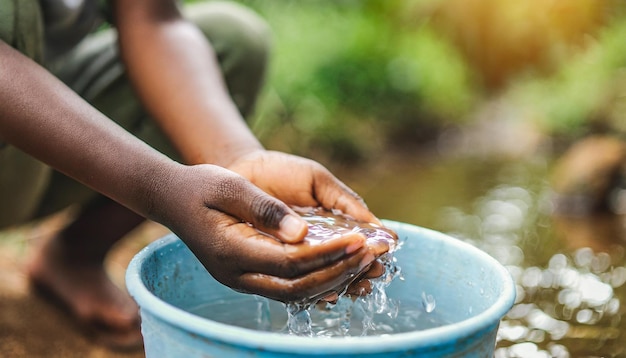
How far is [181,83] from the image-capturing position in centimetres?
169

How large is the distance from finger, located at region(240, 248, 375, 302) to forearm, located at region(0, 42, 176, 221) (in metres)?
0.26

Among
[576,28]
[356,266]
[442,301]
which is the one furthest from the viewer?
[576,28]

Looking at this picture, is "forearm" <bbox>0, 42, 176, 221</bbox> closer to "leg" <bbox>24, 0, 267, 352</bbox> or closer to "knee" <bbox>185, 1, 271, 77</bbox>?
"leg" <bbox>24, 0, 267, 352</bbox>

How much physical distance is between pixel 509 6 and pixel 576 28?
25.5 inches

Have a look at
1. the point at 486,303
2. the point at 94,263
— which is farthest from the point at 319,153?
the point at 486,303

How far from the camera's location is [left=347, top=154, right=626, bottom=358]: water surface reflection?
81.7 inches

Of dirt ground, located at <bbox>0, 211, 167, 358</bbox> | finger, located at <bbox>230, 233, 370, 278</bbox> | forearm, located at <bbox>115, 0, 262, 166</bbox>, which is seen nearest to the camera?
finger, located at <bbox>230, 233, 370, 278</bbox>

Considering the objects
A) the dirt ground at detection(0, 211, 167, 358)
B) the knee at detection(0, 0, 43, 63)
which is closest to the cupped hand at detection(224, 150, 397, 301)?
the knee at detection(0, 0, 43, 63)

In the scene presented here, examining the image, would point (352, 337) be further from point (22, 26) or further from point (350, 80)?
point (350, 80)

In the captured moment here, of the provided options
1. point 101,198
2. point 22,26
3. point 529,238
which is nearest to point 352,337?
point 22,26

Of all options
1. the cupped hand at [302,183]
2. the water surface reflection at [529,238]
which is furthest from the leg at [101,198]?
the water surface reflection at [529,238]

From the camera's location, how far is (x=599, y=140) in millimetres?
3561

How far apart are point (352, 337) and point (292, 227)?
20 cm

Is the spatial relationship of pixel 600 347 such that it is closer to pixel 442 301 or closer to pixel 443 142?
pixel 442 301
